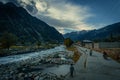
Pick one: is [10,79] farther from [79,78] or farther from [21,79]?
[79,78]

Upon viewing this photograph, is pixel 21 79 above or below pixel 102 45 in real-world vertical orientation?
below

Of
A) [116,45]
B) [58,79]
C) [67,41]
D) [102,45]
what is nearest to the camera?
[58,79]

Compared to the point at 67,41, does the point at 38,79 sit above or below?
below

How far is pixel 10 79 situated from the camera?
22.0 m

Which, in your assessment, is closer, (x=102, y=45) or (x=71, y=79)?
(x=71, y=79)

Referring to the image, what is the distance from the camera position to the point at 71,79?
58.2 feet

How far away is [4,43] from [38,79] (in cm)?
7667

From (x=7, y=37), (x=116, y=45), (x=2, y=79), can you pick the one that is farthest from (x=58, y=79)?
(x=7, y=37)

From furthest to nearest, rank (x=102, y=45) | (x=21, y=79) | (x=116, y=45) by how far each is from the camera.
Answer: (x=102, y=45) → (x=116, y=45) → (x=21, y=79)

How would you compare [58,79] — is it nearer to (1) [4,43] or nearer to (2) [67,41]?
(1) [4,43]

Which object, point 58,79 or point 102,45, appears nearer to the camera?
point 58,79

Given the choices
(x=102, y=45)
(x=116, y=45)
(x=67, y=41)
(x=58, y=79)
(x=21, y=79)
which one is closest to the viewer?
(x=58, y=79)

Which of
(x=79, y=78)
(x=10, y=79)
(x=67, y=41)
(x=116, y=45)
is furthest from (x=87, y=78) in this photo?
(x=67, y=41)

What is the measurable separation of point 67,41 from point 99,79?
4738 inches
